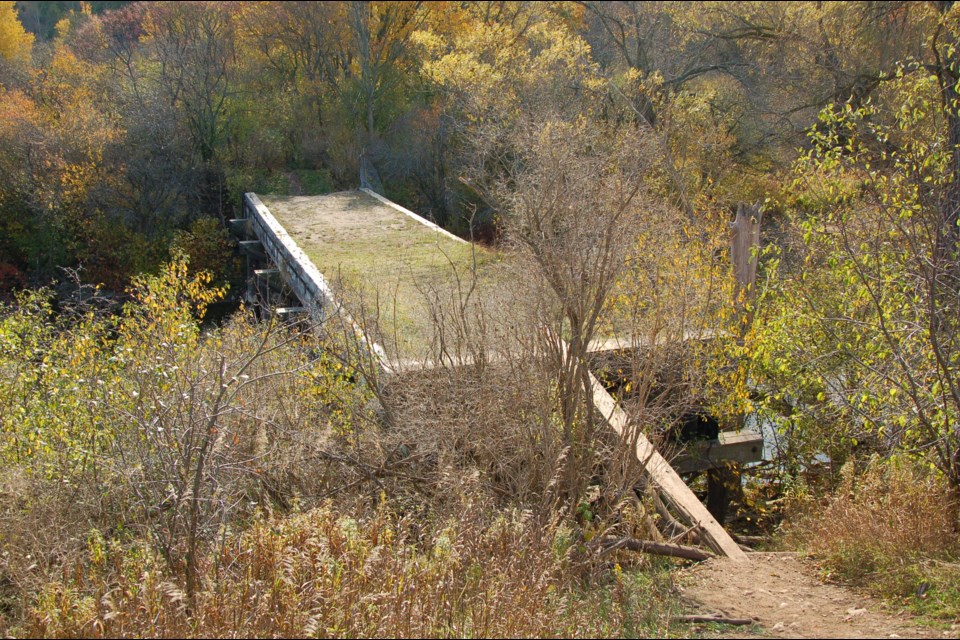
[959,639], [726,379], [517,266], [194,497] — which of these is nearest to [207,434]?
[194,497]

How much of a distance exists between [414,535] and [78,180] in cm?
1558

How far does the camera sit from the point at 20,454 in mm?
6988

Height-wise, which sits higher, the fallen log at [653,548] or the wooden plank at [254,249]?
the wooden plank at [254,249]

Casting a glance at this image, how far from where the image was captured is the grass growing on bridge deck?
31.7 feet

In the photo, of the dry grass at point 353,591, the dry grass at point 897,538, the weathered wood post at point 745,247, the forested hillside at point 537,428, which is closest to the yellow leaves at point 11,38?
the forested hillside at point 537,428

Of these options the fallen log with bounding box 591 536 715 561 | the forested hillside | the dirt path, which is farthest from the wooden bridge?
the dirt path

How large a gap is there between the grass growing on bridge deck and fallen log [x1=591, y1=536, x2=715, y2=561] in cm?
267

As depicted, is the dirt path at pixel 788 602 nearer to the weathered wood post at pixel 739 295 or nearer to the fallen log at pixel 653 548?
the fallen log at pixel 653 548

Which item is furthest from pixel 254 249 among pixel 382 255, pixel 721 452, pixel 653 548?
pixel 653 548

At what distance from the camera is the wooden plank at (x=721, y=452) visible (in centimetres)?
924

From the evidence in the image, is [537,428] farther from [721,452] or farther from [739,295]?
[739,295]

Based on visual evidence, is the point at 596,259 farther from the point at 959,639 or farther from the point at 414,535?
the point at 959,639

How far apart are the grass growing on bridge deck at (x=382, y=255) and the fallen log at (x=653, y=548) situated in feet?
8.75

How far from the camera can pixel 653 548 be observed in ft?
21.3
